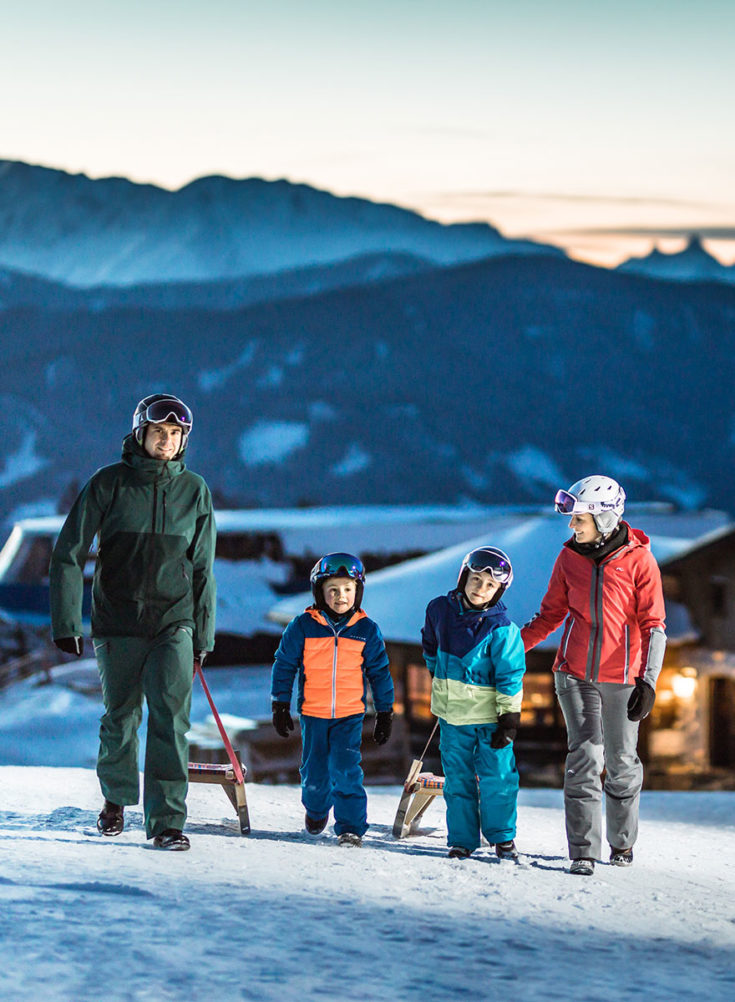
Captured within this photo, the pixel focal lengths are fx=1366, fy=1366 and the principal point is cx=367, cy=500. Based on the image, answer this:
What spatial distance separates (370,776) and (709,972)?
48.8ft

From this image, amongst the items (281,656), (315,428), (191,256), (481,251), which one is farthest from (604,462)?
(281,656)

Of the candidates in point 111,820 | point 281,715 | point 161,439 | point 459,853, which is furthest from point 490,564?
point 111,820

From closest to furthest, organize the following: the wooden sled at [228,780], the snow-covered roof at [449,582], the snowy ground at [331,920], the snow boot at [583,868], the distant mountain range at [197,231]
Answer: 1. the snowy ground at [331,920]
2. the snow boot at [583,868]
3. the wooden sled at [228,780]
4. the snow-covered roof at [449,582]
5. the distant mountain range at [197,231]

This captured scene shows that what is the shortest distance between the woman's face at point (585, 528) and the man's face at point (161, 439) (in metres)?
1.56

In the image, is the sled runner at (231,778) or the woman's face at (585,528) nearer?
the woman's face at (585,528)

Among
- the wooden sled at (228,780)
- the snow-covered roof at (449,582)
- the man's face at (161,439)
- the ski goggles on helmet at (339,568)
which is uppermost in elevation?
the snow-covered roof at (449,582)

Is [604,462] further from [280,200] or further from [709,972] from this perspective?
[709,972]

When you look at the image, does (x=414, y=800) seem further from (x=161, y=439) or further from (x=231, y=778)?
(x=161, y=439)

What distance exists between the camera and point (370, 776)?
18531 millimetres

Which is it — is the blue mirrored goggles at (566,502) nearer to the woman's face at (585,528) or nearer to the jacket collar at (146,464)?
the woman's face at (585,528)

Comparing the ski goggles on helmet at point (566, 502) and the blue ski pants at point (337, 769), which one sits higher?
the ski goggles on helmet at point (566, 502)

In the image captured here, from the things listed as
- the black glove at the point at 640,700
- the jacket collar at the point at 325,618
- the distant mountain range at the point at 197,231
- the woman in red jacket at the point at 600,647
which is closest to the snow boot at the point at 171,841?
the jacket collar at the point at 325,618

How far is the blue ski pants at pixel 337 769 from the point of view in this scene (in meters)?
5.59

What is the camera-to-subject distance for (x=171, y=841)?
510 cm
